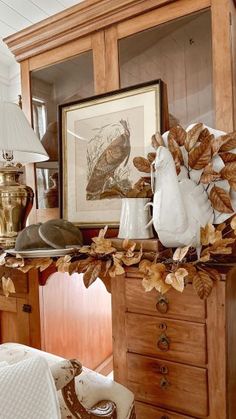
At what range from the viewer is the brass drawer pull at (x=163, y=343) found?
0.90m

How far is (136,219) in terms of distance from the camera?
39.8 inches

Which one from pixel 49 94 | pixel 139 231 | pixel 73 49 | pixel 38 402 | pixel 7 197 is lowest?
pixel 38 402

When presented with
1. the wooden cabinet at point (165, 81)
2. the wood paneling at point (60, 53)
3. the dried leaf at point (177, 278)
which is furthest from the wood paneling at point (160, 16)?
the dried leaf at point (177, 278)

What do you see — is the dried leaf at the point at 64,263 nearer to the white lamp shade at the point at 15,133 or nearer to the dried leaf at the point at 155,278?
the dried leaf at the point at 155,278

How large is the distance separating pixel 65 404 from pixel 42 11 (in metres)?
1.80

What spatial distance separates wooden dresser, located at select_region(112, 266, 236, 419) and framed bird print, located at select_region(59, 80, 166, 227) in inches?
15.6

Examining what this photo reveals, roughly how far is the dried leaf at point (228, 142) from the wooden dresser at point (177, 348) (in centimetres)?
35

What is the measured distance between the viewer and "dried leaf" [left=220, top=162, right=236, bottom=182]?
93cm

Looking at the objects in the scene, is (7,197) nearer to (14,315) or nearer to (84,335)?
(14,315)

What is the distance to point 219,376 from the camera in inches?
33.1

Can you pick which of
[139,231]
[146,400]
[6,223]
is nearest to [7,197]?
[6,223]

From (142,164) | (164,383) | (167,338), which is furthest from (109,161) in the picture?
(164,383)

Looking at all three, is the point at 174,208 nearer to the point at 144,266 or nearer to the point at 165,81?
the point at 144,266

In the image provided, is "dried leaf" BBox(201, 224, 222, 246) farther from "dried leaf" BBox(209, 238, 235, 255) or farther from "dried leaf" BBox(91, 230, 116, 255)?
"dried leaf" BBox(91, 230, 116, 255)
